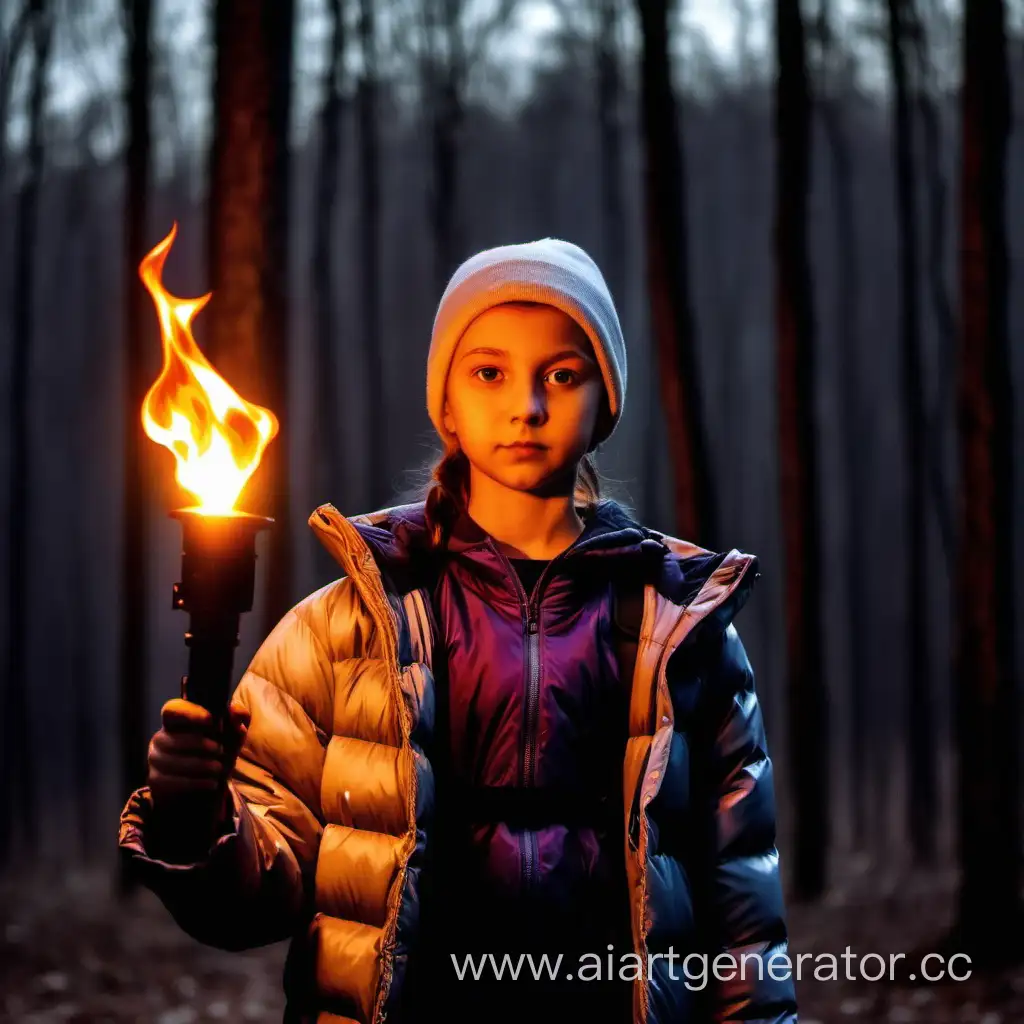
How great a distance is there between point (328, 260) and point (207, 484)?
1184 centimetres

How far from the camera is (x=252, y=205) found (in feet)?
14.6

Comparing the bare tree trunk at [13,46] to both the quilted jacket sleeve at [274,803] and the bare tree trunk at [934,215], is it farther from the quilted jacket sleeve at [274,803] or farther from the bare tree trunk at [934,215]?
the quilted jacket sleeve at [274,803]

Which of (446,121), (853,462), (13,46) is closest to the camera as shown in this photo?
(13,46)

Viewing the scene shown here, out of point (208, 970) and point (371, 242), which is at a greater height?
point (371, 242)

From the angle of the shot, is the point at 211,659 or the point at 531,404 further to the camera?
the point at 531,404

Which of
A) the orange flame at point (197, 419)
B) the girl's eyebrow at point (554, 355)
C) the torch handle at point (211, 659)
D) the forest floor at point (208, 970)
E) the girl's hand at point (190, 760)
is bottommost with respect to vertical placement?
the forest floor at point (208, 970)

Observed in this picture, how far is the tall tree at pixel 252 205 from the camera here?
433 centimetres

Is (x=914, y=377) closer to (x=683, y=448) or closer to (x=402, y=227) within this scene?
(x=683, y=448)

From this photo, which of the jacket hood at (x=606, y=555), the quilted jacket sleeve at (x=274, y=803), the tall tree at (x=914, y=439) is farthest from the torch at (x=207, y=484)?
the tall tree at (x=914, y=439)

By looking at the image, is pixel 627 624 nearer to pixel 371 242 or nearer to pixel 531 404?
pixel 531 404

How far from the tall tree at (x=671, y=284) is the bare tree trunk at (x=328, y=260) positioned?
527cm

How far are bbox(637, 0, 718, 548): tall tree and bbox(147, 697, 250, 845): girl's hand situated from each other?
5.93m

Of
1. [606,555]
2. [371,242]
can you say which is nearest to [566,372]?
[606,555]

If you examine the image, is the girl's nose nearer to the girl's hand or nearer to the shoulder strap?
the shoulder strap
